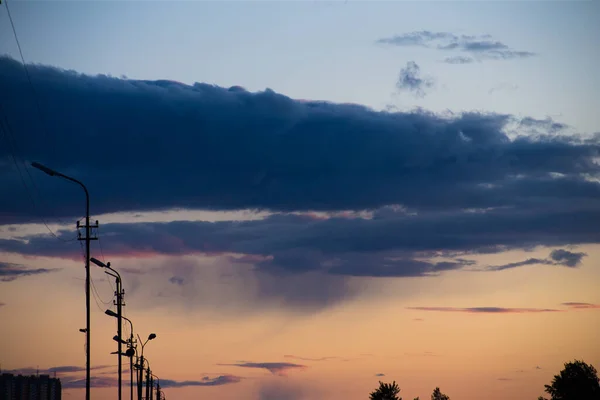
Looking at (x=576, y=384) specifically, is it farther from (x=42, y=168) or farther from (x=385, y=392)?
(x=42, y=168)

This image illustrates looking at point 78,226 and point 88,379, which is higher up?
point 78,226

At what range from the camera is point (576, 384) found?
14575 cm

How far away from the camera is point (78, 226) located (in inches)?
2815

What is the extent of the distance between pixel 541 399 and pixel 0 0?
518 feet

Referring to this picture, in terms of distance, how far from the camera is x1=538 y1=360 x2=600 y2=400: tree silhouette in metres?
144

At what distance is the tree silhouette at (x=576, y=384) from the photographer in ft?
472

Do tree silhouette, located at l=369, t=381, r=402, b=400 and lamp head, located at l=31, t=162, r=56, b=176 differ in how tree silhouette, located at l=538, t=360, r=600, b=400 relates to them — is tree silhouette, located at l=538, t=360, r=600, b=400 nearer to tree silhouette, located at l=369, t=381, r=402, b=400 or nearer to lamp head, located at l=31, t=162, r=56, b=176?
tree silhouette, located at l=369, t=381, r=402, b=400

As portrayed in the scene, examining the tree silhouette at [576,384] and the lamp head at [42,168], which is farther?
the tree silhouette at [576,384]

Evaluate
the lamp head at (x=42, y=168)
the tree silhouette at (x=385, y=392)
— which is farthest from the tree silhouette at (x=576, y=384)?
the lamp head at (x=42, y=168)

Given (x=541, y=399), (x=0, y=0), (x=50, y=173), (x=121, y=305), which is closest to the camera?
(x=0, y=0)

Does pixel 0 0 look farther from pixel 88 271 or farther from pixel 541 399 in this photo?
pixel 541 399

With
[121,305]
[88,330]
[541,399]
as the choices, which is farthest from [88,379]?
[541,399]

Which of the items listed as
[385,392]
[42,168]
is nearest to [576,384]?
[385,392]

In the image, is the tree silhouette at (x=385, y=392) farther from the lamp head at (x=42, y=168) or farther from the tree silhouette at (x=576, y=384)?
the lamp head at (x=42, y=168)
